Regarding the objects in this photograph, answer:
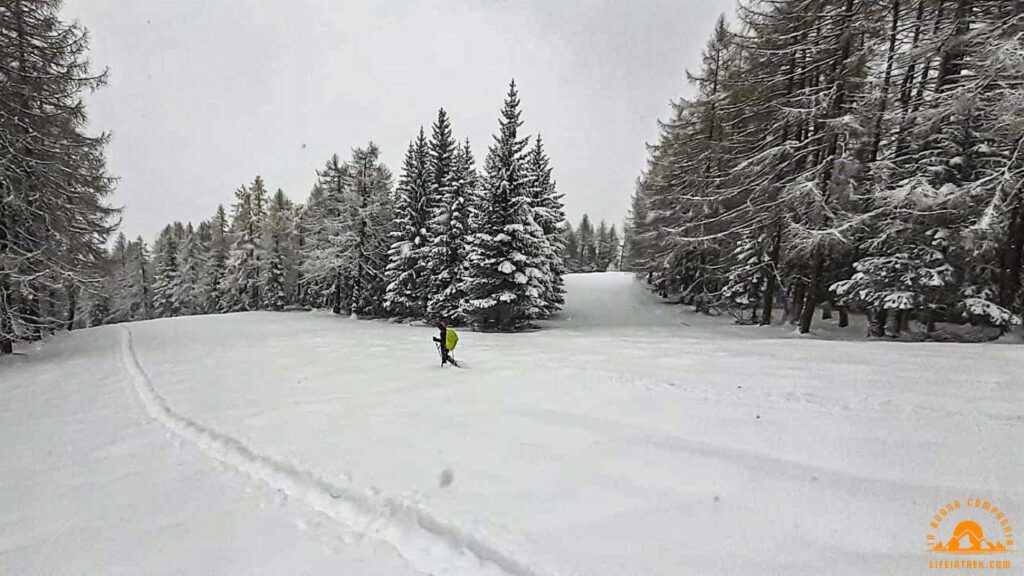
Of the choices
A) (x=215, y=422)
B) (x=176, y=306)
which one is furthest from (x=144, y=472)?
(x=176, y=306)

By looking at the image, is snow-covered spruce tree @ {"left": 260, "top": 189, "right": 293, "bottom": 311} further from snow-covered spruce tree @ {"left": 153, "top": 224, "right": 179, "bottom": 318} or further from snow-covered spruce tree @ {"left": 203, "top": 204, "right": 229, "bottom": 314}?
snow-covered spruce tree @ {"left": 153, "top": 224, "right": 179, "bottom": 318}

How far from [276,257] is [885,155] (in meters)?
39.0

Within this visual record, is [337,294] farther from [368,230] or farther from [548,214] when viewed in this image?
[548,214]

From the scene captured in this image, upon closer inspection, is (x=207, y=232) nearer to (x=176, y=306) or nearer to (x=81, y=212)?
(x=176, y=306)

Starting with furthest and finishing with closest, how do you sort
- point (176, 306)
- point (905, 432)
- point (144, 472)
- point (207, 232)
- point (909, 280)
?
point (207, 232)
point (176, 306)
point (909, 280)
point (144, 472)
point (905, 432)

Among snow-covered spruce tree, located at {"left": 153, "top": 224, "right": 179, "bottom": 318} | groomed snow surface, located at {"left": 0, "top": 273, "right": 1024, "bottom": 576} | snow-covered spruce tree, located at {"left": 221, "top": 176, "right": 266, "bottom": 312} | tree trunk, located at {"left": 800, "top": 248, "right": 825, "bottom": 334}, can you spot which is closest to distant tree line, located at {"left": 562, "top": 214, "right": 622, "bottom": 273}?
snow-covered spruce tree, located at {"left": 221, "top": 176, "right": 266, "bottom": 312}

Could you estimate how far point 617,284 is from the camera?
36812mm

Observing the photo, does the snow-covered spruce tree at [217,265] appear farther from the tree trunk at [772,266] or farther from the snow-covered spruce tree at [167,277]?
the tree trunk at [772,266]

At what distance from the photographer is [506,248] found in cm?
1892

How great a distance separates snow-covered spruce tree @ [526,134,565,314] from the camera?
2112cm

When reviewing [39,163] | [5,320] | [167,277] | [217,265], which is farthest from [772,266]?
[167,277]

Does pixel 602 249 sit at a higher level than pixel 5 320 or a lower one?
higher

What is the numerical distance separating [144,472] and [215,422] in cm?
162

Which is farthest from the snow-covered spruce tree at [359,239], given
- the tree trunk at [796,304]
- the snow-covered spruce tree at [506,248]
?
the tree trunk at [796,304]
